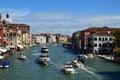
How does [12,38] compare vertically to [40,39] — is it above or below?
below

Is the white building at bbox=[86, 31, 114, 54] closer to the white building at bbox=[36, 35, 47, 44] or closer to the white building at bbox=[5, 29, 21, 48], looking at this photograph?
the white building at bbox=[5, 29, 21, 48]

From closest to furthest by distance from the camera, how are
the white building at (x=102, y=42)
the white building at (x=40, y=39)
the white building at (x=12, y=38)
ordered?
the white building at (x=102, y=42), the white building at (x=12, y=38), the white building at (x=40, y=39)

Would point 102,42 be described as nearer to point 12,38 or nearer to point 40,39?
point 12,38

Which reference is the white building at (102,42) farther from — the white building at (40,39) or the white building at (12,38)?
the white building at (40,39)

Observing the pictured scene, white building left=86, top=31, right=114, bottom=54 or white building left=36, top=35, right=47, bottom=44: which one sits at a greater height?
white building left=36, top=35, right=47, bottom=44

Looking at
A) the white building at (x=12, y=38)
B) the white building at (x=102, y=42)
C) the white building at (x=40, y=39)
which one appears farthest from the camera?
the white building at (x=40, y=39)

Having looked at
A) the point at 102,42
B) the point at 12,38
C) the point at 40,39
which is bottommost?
the point at 102,42

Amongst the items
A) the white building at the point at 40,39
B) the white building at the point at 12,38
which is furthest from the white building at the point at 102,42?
the white building at the point at 40,39

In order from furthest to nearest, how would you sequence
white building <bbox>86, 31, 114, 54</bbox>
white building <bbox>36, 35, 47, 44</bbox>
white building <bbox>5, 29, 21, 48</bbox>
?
white building <bbox>36, 35, 47, 44</bbox>
white building <bbox>5, 29, 21, 48</bbox>
white building <bbox>86, 31, 114, 54</bbox>

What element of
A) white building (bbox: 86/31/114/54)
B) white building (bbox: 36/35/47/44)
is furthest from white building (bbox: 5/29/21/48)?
white building (bbox: 36/35/47/44)

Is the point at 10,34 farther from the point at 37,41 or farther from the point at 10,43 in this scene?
the point at 37,41

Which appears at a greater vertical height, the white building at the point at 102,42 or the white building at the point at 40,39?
the white building at the point at 40,39

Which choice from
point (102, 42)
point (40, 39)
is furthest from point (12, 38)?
point (40, 39)

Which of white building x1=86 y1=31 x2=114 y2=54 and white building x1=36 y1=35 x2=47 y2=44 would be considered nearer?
white building x1=86 y1=31 x2=114 y2=54
